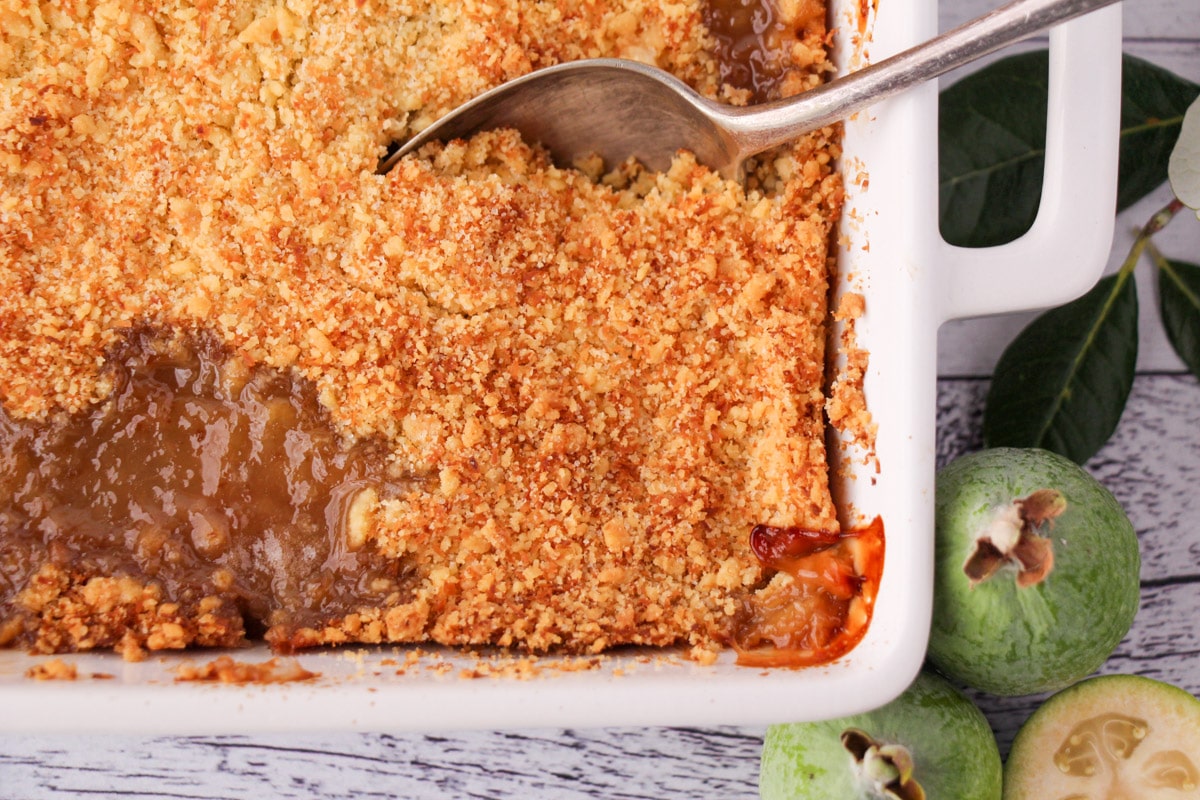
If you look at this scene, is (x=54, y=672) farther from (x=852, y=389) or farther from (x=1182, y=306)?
(x=1182, y=306)

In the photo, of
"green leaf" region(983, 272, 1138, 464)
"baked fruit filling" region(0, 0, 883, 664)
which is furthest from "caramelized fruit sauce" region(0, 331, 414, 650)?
"green leaf" region(983, 272, 1138, 464)

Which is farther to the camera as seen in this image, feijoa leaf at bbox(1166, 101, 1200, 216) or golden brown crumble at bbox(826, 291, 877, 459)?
feijoa leaf at bbox(1166, 101, 1200, 216)

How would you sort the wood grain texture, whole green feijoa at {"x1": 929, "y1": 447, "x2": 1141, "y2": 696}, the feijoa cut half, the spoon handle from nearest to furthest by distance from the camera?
the spoon handle < whole green feijoa at {"x1": 929, "y1": 447, "x2": 1141, "y2": 696} < the feijoa cut half < the wood grain texture

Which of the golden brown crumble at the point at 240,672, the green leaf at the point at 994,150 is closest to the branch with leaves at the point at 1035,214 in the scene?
the green leaf at the point at 994,150

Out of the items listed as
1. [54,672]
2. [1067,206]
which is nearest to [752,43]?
[1067,206]

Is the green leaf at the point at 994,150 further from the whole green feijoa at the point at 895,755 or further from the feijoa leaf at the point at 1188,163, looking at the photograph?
the whole green feijoa at the point at 895,755

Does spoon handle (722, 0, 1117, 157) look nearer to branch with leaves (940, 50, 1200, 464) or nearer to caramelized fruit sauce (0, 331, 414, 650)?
branch with leaves (940, 50, 1200, 464)
